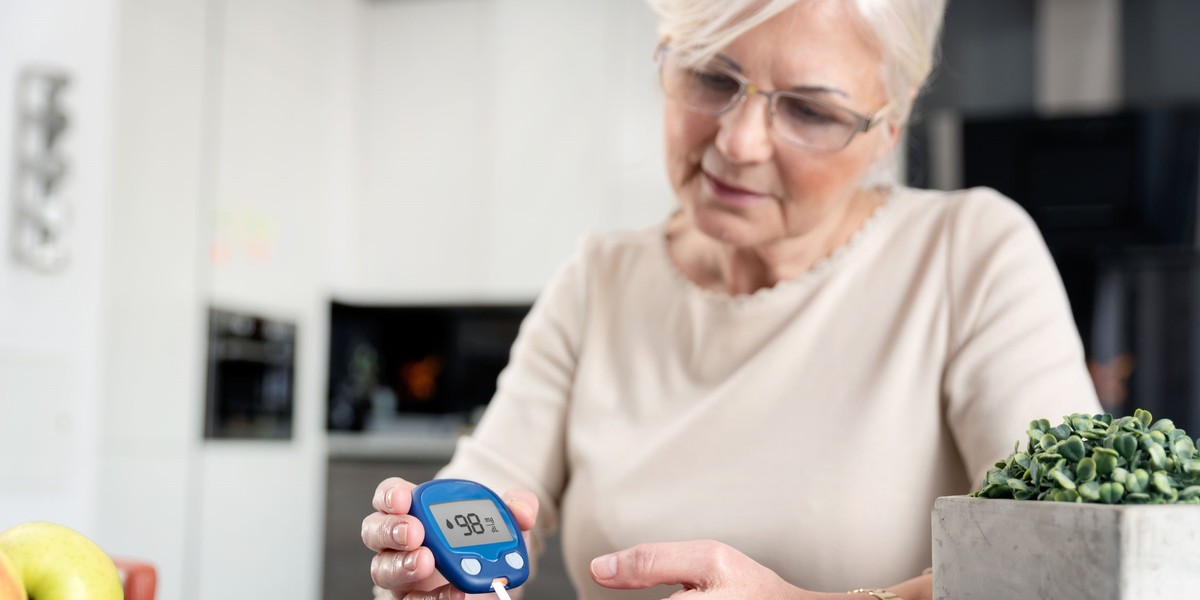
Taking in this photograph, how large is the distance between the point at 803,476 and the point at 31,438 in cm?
213

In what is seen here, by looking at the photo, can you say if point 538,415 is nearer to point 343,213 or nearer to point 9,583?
point 9,583

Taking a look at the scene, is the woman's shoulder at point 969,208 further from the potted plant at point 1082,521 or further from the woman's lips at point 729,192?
the potted plant at point 1082,521

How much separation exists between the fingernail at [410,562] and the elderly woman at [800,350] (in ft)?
0.37

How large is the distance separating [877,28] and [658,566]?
547 millimetres

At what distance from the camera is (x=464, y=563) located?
0.73 metres

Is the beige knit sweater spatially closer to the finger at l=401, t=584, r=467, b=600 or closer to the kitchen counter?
the finger at l=401, t=584, r=467, b=600

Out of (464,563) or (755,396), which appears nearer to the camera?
(464,563)

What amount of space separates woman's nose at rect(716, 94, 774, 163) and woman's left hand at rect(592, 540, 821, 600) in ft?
1.31

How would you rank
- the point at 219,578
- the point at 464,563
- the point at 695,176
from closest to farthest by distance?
1. the point at 464,563
2. the point at 695,176
3. the point at 219,578

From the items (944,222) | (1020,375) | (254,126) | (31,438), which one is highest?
(254,126)

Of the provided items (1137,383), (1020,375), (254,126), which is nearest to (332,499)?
(254,126)

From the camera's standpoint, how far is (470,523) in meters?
0.76

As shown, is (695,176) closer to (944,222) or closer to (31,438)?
(944,222)

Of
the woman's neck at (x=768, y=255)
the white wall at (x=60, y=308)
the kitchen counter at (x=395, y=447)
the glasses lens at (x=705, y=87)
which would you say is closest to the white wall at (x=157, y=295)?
the white wall at (x=60, y=308)
